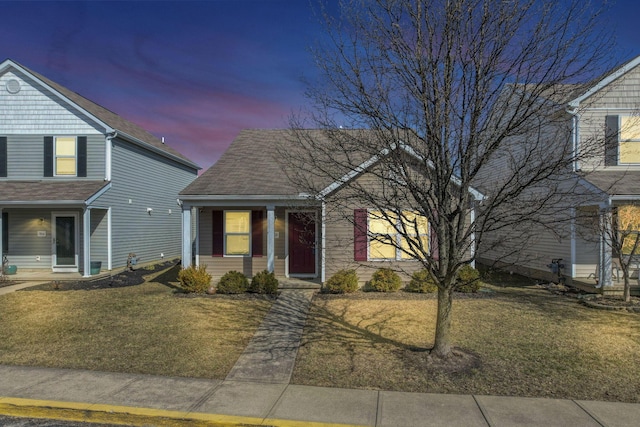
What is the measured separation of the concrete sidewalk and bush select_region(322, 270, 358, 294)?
5.65m

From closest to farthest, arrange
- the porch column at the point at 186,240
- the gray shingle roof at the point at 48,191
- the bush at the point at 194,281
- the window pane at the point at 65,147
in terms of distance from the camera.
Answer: the bush at the point at 194,281
the porch column at the point at 186,240
the gray shingle roof at the point at 48,191
the window pane at the point at 65,147

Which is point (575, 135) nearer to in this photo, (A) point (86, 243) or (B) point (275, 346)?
(B) point (275, 346)

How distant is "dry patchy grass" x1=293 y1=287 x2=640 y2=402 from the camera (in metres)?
5.44

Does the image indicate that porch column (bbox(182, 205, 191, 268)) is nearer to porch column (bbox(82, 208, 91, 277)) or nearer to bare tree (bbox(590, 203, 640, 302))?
A: porch column (bbox(82, 208, 91, 277))

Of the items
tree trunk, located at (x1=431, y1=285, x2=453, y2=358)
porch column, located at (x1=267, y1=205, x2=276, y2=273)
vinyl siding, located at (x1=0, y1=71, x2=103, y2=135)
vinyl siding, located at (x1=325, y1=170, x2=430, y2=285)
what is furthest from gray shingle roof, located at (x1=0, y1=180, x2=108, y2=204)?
tree trunk, located at (x1=431, y1=285, x2=453, y2=358)

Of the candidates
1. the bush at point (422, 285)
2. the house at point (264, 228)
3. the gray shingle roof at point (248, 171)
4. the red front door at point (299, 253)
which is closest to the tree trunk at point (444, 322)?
the bush at point (422, 285)

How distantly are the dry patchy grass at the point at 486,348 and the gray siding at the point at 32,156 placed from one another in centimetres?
1140

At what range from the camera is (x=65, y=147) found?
51.2 feet

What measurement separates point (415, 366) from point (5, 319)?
352 inches

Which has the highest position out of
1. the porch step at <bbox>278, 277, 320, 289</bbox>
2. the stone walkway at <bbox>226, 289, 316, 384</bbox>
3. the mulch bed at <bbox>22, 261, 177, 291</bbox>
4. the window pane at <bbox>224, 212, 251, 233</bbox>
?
the window pane at <bbox>224, 212, 251, 233</bbox>

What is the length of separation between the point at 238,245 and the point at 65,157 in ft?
27.1

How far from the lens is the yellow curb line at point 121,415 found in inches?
174

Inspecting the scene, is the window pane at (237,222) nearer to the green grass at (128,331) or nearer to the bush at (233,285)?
the bush at (233,285)

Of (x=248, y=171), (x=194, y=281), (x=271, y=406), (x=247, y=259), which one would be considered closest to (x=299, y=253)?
(x=247, y=259)
